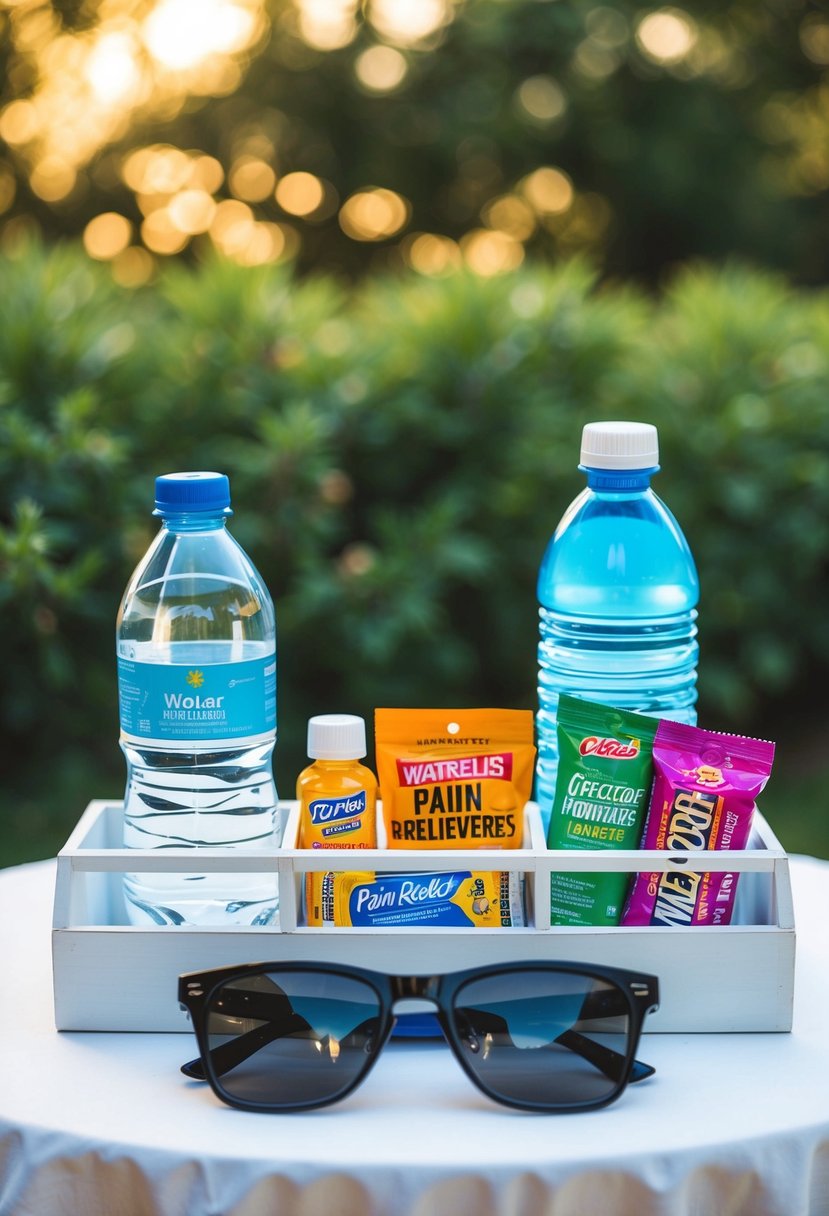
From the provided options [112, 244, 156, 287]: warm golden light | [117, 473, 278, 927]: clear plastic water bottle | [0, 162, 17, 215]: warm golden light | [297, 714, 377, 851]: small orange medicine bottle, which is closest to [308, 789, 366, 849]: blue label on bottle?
[297, 714, 377, 851]: small orange medicine bottle

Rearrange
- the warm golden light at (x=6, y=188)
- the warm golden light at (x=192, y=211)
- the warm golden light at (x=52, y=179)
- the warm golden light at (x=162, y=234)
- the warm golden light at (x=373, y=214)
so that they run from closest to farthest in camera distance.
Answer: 1. the warm golden light at (x=6, y=188)
2. the warm golden light at (x=52, y=179)
3. the warm golden light at (x=162, y=234)
4. the warm golden light at (x=192, y=211)
5. the warm golden light at (x=373, y=214)

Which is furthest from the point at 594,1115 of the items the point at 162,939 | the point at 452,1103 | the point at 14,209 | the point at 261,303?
the point at 14,209

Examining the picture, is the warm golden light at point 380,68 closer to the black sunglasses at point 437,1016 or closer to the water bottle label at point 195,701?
the water bottle label at point 195,701

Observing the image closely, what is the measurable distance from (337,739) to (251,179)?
7.12m

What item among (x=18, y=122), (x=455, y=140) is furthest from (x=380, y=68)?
(x=18, y=122)

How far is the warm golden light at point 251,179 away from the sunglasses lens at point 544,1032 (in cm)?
718

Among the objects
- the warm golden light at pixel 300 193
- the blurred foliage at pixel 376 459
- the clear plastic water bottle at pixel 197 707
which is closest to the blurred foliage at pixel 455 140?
the warm golden light at pixel 300 193

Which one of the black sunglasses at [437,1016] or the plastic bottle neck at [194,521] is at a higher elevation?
the plastic bottle neck at [194,521]

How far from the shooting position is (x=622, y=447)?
1.38 metres

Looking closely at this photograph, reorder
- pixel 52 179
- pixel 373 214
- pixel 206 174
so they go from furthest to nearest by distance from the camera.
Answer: pixel 373 214
pixel 206 174
pixel 52 179

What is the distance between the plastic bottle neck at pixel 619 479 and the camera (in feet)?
4.60

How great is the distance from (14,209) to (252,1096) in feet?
22.2

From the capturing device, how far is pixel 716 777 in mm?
1214

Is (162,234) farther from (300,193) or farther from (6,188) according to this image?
(300,193)
